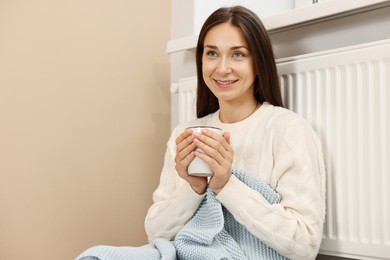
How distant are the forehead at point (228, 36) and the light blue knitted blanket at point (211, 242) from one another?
336 millimetres

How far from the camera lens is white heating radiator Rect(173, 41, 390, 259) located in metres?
1.21

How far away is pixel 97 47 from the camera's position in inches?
71.0

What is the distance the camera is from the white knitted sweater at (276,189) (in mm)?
1174

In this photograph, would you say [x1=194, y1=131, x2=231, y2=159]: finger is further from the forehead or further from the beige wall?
the beige wall

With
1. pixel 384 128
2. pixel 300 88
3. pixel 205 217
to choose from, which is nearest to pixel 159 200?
pixel 205 217

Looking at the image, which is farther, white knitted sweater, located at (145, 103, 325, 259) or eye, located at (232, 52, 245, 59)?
eye, located at (232, 52, 245, 59)

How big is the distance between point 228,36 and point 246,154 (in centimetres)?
30

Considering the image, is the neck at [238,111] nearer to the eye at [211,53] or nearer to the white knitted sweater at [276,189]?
the white knitted sweater at [276,189]

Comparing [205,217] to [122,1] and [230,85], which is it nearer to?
[230,85]

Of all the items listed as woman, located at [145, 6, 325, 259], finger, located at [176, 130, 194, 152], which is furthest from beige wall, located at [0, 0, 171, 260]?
finger, located at [176, 130, 194, 152]

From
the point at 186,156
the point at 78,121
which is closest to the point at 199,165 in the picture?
the point at 186,156

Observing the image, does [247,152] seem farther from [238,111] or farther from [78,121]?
[78,121]

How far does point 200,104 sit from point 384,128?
1.81 feet

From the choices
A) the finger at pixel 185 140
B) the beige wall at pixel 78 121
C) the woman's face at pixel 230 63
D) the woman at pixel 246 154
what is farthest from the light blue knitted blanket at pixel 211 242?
the beige wall at pixel 78 121
